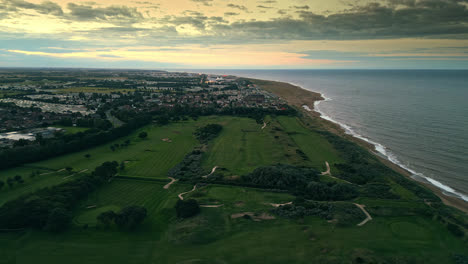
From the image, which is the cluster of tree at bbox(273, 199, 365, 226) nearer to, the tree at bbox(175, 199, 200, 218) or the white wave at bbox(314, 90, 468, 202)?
the tree at bbox(175, 199, 200, 218)

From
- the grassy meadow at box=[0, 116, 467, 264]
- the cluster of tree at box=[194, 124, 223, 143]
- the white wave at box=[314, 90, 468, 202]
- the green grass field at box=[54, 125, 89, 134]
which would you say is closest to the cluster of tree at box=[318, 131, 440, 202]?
the grassy meadow at box=[0, 116, 467, 264]

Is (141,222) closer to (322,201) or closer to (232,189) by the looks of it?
(232,189)

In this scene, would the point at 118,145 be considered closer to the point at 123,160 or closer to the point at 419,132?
the point at 123,160

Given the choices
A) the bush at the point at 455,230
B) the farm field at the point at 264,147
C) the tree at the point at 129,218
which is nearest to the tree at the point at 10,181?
the tree at the point at 129,218

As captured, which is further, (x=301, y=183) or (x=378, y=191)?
(x=301, y=183)

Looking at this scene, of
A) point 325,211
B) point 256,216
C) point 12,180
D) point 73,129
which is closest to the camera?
point 256,216

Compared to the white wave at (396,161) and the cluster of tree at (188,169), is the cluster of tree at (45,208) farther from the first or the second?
the white wave at (396,161)

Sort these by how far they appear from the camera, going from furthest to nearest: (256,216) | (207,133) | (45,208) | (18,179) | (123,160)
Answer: (207,133), (123,160), (18,179), (256,216), (45,208)

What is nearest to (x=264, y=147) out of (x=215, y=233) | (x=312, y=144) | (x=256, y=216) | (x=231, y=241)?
(x=312, y=144)
